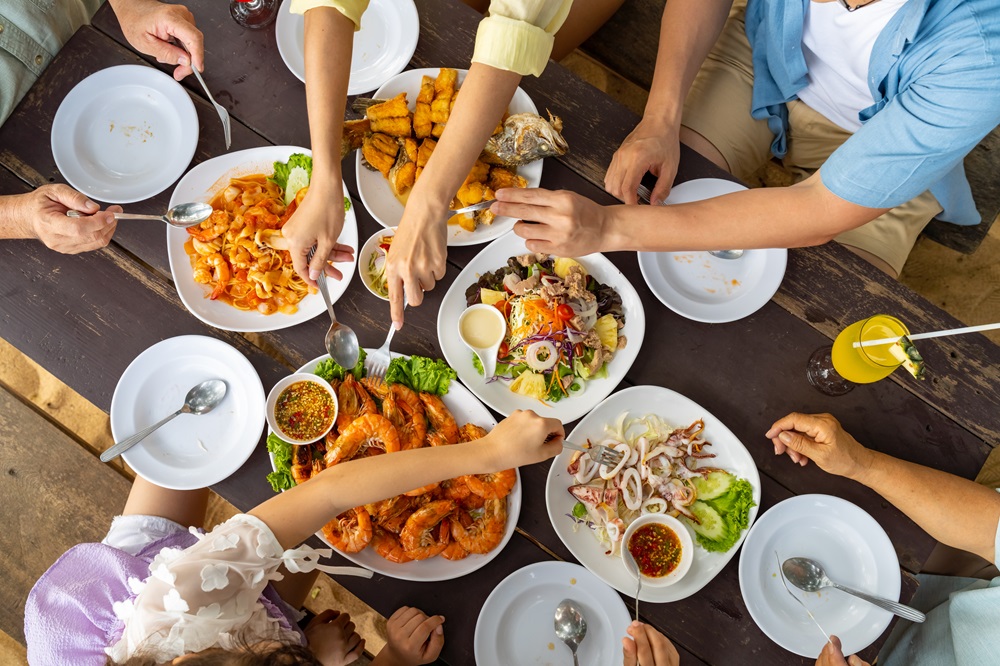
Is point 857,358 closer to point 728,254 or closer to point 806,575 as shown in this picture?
point 728,254

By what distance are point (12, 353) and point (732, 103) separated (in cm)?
405

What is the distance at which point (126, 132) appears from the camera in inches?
94.2

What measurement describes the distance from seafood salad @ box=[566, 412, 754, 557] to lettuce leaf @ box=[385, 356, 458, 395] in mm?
519

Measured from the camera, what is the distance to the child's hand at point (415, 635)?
2.14 m

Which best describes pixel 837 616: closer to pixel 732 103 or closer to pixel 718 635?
pixel 718 635

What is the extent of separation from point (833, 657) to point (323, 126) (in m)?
2.30

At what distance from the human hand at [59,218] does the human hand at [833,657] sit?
2.77 meters

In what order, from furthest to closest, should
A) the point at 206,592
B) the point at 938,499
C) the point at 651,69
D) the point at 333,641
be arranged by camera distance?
1. the point at 651,69
2. the point at 333,641
3. the point at 938,499
4. the point at 206,592

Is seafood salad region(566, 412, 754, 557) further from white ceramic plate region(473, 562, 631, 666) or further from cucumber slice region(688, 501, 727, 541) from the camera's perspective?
white ceramic plate region(473, 562, 631, 666)

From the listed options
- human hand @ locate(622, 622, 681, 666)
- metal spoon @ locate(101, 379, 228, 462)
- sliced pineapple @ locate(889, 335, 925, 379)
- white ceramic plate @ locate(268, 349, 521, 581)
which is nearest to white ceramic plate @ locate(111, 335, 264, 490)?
metal spoon @ locate(101, 379, 228, 462)

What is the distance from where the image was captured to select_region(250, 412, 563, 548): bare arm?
6.41 ft

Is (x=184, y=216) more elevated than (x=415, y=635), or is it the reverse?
(x=184, y=216)

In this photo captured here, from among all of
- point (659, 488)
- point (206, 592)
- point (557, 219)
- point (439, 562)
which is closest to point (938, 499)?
point (659, 488)

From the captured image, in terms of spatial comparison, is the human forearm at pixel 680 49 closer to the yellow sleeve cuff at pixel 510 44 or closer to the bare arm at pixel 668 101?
the bare arm at pixel 668 101
